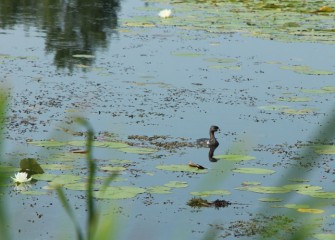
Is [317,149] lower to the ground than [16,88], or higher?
higher

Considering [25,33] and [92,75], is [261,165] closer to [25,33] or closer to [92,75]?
[92,75]

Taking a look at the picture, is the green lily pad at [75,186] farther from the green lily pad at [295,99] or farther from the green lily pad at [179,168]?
the green lily pad at [295,99]

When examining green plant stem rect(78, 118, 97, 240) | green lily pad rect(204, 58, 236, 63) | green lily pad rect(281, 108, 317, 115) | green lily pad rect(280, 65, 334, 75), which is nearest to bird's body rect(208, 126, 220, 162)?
green lily pad rect(281, 108, 317, 115)

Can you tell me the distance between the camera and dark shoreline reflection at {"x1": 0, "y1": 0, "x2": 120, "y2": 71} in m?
12.3

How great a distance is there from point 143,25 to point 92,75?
4.61 m

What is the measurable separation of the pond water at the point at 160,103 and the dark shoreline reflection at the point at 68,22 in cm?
3

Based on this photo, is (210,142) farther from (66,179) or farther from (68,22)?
(68,22)

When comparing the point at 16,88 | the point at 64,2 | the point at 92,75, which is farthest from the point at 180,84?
the point at 64,2

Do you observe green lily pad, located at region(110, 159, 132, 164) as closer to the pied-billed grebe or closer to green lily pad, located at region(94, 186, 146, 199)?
green lily pad, located at region(94, 186, 146, 199)

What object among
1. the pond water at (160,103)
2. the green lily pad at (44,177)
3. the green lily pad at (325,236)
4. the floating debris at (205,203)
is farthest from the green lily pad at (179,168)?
the green lily pad at (325,236)

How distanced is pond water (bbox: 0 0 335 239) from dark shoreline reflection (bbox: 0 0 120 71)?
0.11ft

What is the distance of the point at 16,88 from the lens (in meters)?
9.80

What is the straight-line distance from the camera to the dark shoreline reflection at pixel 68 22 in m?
12.3

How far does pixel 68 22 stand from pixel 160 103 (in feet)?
19.6
